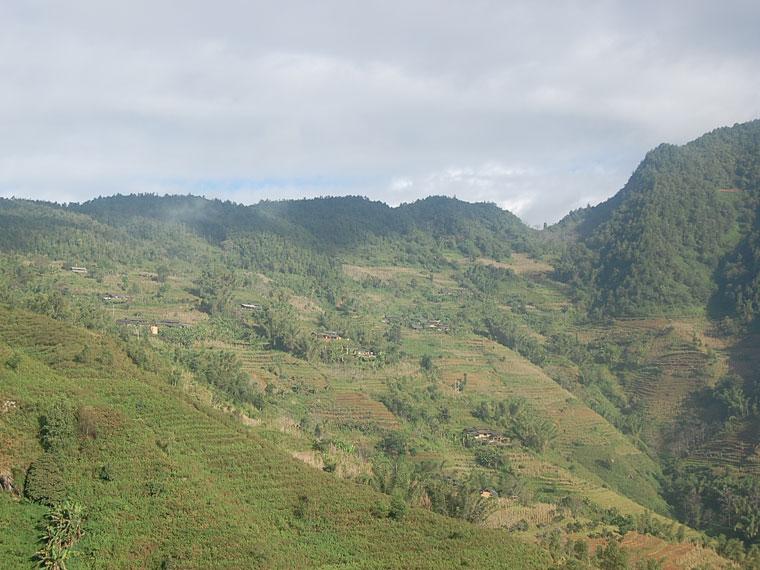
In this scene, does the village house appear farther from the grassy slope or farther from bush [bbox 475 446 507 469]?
the grassy slope

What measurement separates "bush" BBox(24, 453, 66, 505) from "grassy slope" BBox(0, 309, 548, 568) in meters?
0.44

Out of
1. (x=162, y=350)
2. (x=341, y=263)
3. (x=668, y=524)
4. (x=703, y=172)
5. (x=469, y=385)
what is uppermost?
(x=703, y=172)

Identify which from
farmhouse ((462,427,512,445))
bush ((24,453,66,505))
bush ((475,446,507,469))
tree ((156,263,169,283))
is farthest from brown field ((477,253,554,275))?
bush ((24,453,66,505))

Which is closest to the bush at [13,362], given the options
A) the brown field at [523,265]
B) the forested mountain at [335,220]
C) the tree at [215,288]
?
the tree at [215,288]

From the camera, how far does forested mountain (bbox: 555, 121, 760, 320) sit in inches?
4112

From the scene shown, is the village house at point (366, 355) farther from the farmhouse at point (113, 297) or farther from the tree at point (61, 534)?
the tree at point (61, 534)

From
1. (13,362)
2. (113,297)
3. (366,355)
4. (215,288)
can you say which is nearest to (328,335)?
(366,355)

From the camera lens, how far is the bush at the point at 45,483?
99.9 feet

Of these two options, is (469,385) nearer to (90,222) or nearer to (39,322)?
(39,322)

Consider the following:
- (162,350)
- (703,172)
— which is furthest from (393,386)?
(703,172)

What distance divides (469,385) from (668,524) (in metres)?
29.0

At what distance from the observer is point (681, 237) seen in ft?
378

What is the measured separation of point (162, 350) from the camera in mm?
61688

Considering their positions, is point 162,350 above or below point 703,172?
below
